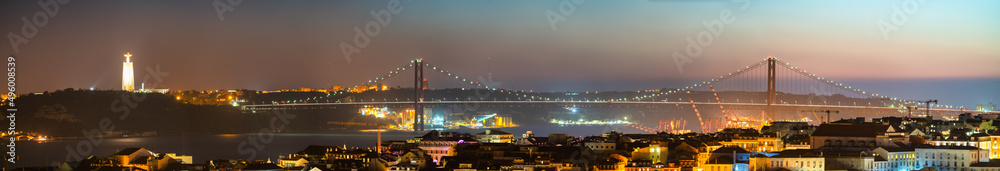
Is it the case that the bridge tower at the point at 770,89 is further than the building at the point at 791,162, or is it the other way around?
the bridge tower at the point at 770,89

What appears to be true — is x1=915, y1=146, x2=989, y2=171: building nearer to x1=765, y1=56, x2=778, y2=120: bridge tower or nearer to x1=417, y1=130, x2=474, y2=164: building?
x1=417, y1=130, x2=474, y2=164: building

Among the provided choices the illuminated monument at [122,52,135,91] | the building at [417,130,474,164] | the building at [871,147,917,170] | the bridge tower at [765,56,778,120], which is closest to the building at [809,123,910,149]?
the building at [871,147,917,170]

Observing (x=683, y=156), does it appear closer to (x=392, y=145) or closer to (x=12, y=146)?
(x=392, y=145)

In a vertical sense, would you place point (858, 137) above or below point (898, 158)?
above

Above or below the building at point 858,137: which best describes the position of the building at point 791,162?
below

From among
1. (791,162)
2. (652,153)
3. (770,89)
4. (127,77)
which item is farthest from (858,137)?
(127,77)

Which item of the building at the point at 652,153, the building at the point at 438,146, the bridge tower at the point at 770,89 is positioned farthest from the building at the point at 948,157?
the bridge tower at the point at 770,89

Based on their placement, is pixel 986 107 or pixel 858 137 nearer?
pixel 858 137

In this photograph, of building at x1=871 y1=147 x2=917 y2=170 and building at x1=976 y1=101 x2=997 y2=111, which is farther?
building at x1=976 y1=101 x2=997 y2=111

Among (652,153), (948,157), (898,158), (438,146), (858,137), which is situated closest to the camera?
(948,157)

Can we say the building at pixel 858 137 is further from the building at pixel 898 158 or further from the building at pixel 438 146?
the building at pixel 438 146

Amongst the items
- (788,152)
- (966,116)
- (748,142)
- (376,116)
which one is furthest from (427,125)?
(788,152)

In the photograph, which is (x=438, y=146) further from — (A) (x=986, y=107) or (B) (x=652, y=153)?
(A) (x=986, y=107)
